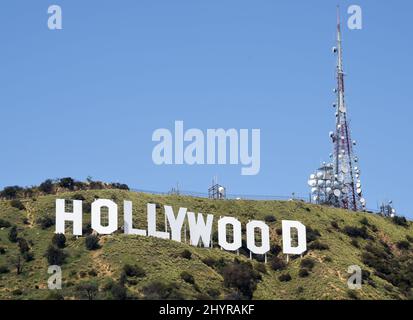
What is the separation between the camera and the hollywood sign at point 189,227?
115250mm

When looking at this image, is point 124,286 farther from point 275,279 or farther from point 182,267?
point 275,279

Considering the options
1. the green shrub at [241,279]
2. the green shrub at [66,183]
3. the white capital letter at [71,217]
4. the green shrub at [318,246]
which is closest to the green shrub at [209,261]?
the green shrub at [241,279]

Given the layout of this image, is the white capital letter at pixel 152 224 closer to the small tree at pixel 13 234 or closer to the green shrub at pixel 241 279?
the green shrub at pixel 241 279

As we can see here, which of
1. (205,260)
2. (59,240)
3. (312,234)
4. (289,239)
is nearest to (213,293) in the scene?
(205,260)

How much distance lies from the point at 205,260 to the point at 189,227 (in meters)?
6.63

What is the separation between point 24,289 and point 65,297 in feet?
24.9

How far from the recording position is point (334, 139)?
483 feet

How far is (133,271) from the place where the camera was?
351 feet

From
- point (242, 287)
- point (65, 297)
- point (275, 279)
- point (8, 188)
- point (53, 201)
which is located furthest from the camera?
point (8, 188)

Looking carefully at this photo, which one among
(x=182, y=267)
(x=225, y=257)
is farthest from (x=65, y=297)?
(x=225, y=257)

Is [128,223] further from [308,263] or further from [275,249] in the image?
[275,249]

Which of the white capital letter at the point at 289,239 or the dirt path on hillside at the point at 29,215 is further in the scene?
the white capital letter at the point at 289,239

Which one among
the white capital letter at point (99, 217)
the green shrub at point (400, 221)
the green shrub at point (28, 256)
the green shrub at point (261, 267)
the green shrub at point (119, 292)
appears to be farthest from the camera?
the green shrub at point (400, 221)

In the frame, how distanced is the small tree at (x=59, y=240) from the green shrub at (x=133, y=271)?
11.0 metres
